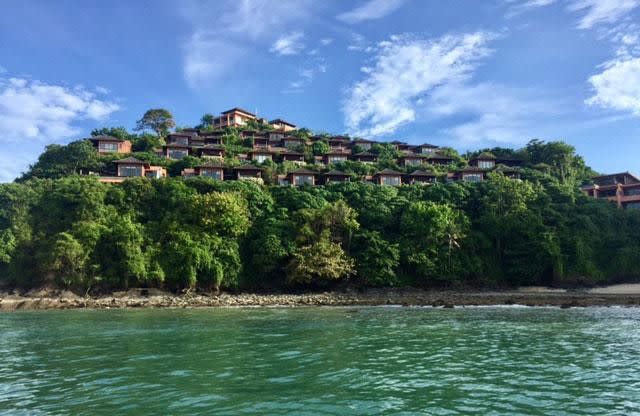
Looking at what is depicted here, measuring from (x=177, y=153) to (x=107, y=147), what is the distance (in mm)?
11520

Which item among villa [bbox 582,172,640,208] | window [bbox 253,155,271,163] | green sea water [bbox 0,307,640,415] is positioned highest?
window [bbox 253,155,271,163]

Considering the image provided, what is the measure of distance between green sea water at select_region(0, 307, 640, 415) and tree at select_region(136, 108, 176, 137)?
2978 inches

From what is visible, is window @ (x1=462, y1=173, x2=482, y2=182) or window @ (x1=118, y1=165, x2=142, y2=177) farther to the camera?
window @ (x1=462, y1=173, x2=482, y2=182)

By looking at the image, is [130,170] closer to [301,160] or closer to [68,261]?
[68,261]

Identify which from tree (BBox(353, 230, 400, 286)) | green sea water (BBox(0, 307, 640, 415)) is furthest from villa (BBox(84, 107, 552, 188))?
green sea water (BBox(0, 307, 640, 415))

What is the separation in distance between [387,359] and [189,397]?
816 centimetres

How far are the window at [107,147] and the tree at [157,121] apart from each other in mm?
22827

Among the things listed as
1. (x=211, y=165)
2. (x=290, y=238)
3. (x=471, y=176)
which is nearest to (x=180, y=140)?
(x=211, y=165)

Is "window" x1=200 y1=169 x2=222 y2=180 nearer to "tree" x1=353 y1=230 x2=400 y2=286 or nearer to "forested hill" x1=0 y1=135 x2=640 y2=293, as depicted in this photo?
"forested hill" x1=0 y1=135 x2=640 y2=293

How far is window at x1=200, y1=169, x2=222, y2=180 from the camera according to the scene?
215ft

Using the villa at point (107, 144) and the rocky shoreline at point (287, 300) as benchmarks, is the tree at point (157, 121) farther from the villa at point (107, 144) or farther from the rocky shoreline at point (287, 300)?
the rocky shoreline at point (287, 300)

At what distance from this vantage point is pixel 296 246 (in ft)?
168

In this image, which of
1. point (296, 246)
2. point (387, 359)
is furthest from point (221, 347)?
point (296, 246)

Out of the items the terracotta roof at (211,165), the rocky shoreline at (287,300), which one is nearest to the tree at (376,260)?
the rocky shoreline at (287,300)
